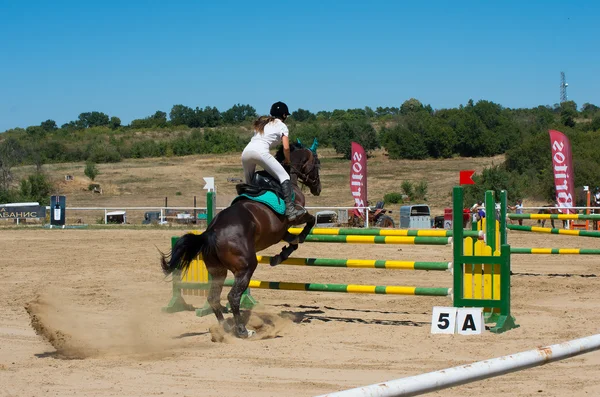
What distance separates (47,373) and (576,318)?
5.19m

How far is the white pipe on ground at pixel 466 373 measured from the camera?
2477mm

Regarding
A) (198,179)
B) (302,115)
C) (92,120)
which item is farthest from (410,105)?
(198,179)

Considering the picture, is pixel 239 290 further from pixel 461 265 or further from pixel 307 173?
pixel 461 265

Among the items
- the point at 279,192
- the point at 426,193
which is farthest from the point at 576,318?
the point at 426,193

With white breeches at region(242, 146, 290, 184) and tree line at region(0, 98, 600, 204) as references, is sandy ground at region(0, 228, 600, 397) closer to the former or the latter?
white breeches at region(242, 146, 290, 184)

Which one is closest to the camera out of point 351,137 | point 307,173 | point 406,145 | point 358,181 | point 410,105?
point 307,173

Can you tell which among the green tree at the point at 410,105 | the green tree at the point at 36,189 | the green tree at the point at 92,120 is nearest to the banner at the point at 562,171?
the green tree at the point at 36,189

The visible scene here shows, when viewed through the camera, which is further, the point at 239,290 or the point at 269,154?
the point at 269,154

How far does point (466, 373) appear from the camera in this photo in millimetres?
2721

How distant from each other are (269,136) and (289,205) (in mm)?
728

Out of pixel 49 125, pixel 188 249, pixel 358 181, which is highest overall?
pixel 49 125

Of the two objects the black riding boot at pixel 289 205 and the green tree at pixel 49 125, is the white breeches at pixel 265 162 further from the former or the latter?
the green tree at pixel 49 125

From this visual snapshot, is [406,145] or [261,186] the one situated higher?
[406,145]

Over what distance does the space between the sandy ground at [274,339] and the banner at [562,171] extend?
1098cm
